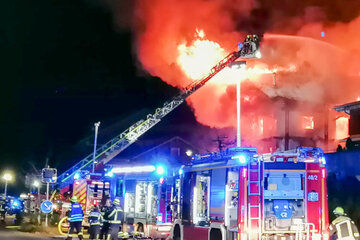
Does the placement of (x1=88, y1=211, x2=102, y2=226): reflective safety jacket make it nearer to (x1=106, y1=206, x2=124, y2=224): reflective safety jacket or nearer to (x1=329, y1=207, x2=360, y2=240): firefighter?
(x1=106, y1=206, x2=124, y2=224): reflective safety jacket

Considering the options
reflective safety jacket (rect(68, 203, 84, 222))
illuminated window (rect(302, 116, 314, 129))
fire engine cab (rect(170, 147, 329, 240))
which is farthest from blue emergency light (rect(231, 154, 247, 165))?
illuminated window (rect(302, 116, 314, 129))

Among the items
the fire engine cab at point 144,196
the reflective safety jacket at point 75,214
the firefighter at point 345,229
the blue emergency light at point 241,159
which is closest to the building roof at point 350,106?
the fire engine cab at point 144,196

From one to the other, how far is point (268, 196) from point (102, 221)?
244 inches

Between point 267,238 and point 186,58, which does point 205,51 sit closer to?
point 186,58

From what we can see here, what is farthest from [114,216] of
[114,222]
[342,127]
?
[342,127]

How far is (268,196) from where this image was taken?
35.5 ft

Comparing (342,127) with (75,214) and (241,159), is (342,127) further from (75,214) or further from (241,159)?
(241,159)

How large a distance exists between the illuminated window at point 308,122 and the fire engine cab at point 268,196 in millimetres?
30999

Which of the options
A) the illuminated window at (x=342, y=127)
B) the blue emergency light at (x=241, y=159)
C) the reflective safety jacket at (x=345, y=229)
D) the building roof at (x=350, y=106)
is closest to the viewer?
the reflective safety jacket at (x=345, y=229)

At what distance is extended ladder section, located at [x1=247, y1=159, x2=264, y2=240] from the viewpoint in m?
10.4

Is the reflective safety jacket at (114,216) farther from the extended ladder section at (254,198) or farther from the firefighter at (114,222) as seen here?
the extended ladder section at (254,198)

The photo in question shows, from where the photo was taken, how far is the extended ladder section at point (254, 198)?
10352 mm

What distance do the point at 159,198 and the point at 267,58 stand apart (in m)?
24.4

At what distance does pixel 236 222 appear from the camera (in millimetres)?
10703
